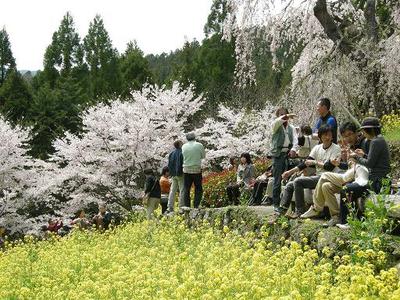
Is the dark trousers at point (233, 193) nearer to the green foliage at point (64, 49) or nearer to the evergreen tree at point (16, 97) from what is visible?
the evergreen tree at point (16, 97)

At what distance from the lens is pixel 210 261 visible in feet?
20.9

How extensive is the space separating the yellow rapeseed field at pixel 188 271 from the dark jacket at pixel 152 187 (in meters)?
1.20

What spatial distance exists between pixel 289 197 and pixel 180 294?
11.9 ft

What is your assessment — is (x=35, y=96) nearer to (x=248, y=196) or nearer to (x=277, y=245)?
(x=248, y=196)

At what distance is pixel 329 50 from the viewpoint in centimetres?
1376

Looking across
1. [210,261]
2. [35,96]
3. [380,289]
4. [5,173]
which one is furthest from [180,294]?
[35,96]

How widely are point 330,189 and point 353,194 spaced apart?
0.49 m

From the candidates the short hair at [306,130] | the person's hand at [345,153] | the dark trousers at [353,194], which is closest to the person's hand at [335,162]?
the person's hand at [345,153]

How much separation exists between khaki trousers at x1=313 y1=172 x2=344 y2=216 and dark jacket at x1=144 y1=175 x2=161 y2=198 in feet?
19.3

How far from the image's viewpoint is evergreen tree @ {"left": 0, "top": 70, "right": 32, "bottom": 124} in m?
34.3

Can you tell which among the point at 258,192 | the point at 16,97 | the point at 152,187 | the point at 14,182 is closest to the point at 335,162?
the point at 258,192

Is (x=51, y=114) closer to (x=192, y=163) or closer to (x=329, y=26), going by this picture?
(x=329, y=26)

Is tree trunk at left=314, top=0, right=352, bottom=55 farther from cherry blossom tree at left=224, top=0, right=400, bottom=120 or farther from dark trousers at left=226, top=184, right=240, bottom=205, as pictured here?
dark trousers at left=226, top=184, right=240, bottom=205

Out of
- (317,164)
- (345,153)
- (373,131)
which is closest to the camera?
(373,131)
